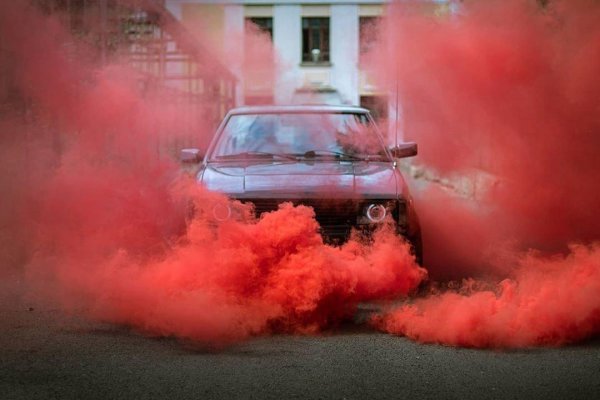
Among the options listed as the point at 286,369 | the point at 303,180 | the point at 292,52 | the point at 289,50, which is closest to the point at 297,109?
the point at 303,180

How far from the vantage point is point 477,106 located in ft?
35.8

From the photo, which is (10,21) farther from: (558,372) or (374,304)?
(558,372)

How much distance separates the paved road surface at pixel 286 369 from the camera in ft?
14.5

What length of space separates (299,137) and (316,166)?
807 millimetres

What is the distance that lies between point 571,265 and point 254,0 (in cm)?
1120

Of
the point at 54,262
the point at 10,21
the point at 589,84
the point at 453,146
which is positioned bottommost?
the point at 54,262

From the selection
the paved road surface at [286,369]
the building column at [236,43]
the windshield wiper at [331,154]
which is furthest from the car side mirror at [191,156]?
the building column at [236,43]

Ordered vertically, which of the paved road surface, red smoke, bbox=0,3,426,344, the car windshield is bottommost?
the paved road surface

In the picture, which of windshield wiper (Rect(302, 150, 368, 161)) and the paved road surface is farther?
windshield wiper (Rect(302, 150, 368, 161))

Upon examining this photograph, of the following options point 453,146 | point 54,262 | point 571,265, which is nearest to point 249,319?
point 571,265

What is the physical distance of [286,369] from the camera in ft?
15.8

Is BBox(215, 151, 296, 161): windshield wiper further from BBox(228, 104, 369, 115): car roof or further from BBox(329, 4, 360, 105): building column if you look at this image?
BBox(329, 4, 360, 105): building column

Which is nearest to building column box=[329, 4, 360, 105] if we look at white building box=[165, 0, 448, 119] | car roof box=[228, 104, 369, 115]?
white building box=[165, 0, 448, 119]

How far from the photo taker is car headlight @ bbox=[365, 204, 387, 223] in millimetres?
6867
